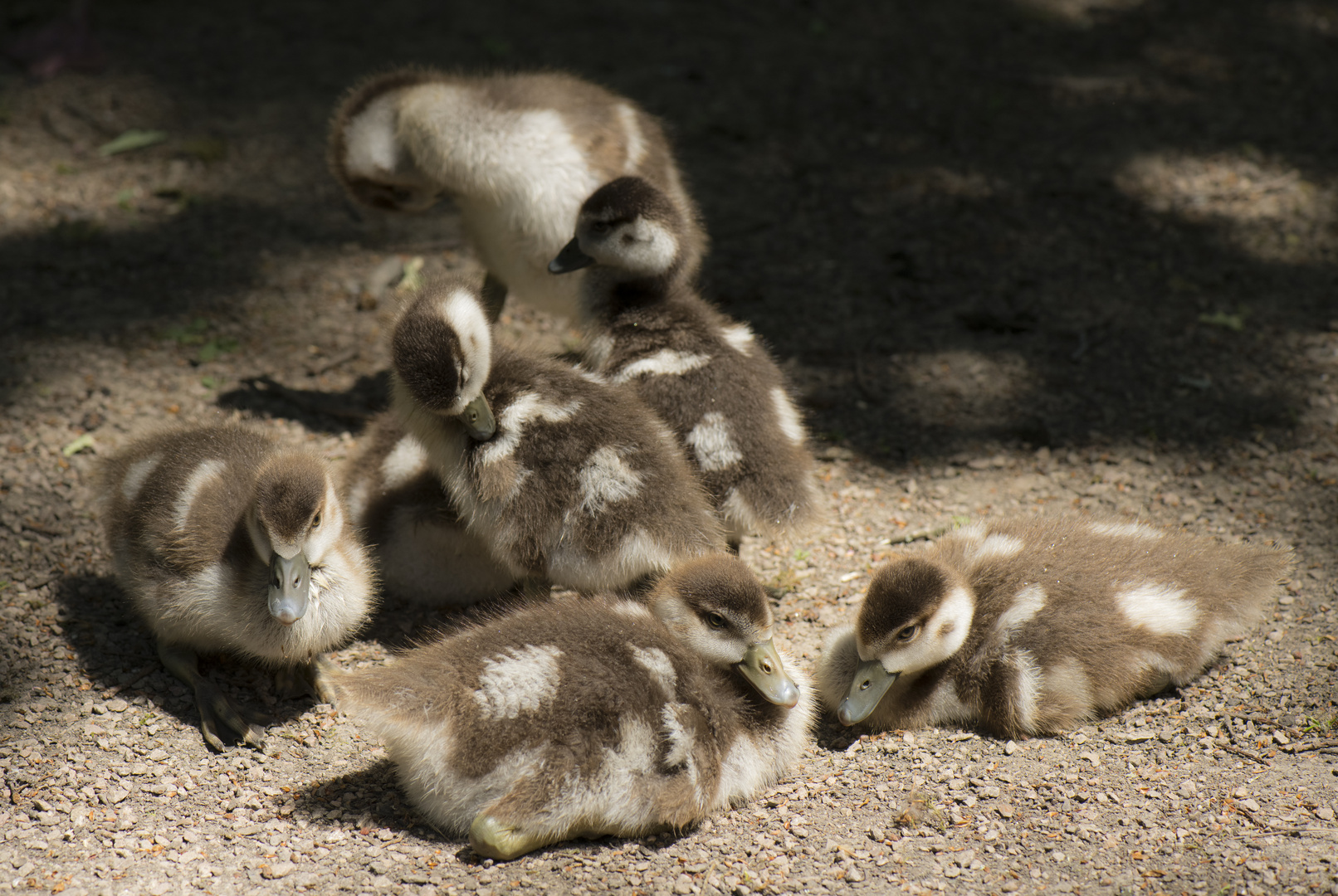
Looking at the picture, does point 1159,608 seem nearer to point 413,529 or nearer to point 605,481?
point 605,481

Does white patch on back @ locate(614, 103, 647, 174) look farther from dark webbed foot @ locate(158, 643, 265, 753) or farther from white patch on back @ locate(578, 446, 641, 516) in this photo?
dark webbed foot @ locate(158, 643, 265, 753)

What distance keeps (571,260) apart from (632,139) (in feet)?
2.76

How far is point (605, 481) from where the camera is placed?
11.6 ft

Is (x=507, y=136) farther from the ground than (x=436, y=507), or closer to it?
farther from the ground

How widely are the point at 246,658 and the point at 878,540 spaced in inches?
94.4

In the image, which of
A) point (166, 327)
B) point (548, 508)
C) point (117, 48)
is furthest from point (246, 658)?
point (117, 48)

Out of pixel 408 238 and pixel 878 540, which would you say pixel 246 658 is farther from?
pixel 408 238

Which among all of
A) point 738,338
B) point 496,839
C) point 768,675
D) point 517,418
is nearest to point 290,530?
point 517,418

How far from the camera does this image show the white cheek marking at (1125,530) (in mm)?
3795

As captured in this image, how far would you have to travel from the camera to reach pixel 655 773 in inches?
119

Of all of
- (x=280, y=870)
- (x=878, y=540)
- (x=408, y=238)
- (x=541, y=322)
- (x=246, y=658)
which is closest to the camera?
(x=280, y=870)

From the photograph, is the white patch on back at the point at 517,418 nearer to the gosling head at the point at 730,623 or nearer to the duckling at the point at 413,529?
the duckling at the point at 413,529

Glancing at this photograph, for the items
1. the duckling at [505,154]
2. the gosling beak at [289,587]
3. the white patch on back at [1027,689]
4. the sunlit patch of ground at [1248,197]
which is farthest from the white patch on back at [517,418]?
the sunlit patch of ground at [1248,197]

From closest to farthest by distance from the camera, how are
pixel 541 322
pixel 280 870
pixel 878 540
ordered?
pixel 280 870, pixel 878 540, pixel 541 322
